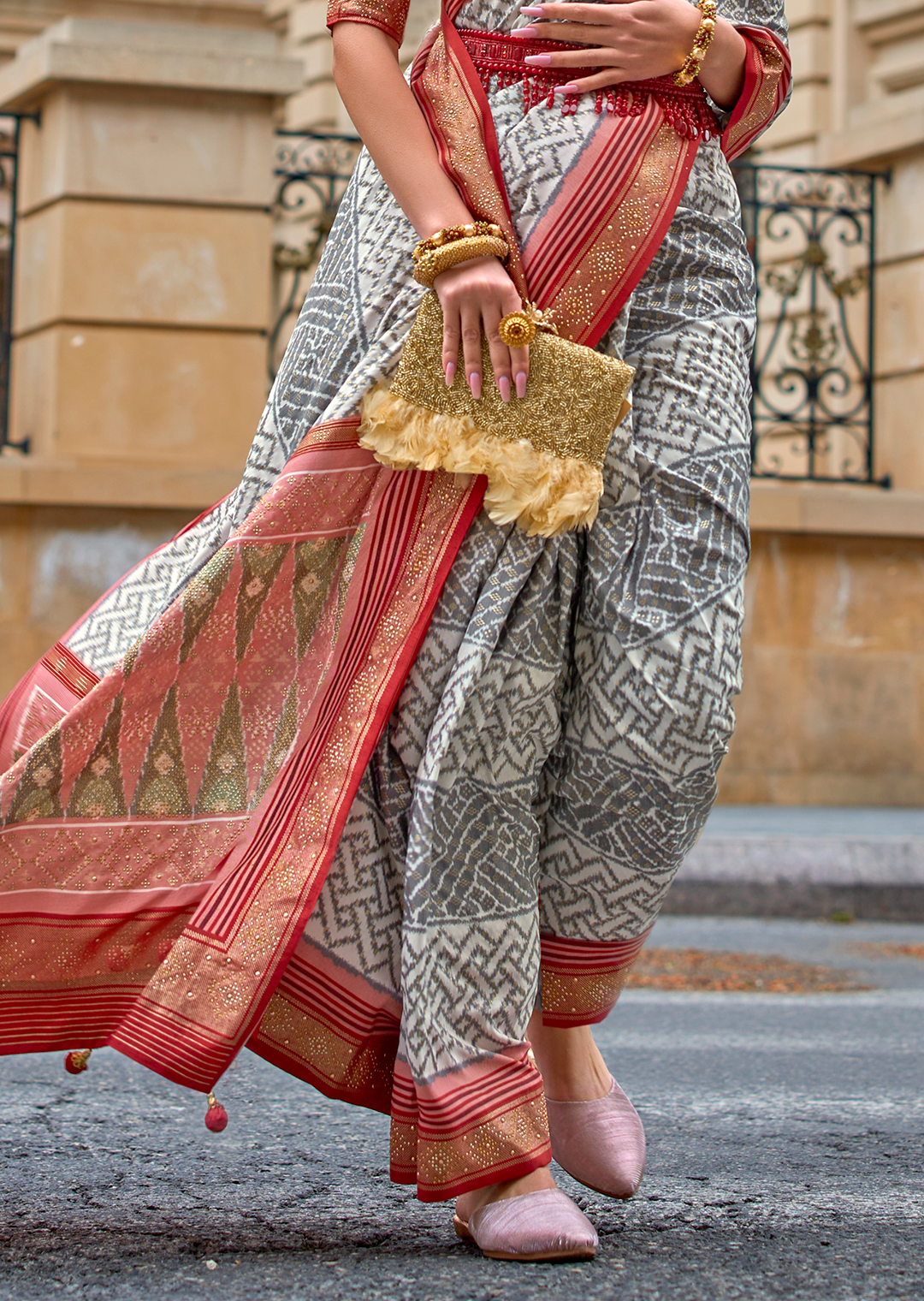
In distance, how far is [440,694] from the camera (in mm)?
1986

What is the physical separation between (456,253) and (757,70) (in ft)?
1.55

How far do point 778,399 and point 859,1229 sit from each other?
405 inches

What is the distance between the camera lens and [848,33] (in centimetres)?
1227

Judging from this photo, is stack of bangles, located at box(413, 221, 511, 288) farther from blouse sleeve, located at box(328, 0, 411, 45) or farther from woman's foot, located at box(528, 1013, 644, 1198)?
woman's foot, located at box(528, 1013, 644, 1198)

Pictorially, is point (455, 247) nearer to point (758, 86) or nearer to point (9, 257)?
point (758, 86)

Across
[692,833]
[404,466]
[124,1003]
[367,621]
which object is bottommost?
[124,1003]

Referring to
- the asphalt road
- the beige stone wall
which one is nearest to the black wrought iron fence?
the beige stone wall

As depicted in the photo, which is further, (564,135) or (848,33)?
(848,33)

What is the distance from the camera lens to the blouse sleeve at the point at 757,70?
6.90ft

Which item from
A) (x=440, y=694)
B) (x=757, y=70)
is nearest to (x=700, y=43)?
(x=757, y=70)

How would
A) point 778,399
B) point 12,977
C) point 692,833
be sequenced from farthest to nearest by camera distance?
1. point 778,399
2. point 692,833
3. point 12,977

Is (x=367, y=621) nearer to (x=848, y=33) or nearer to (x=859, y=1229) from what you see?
(x=859, y=1229)

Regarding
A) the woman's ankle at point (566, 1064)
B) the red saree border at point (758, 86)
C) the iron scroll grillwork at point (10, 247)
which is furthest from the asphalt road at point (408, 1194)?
the iron scroll grillwork at point (10, 247)

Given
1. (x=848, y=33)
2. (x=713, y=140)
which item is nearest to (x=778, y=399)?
(x=848, y=33)
